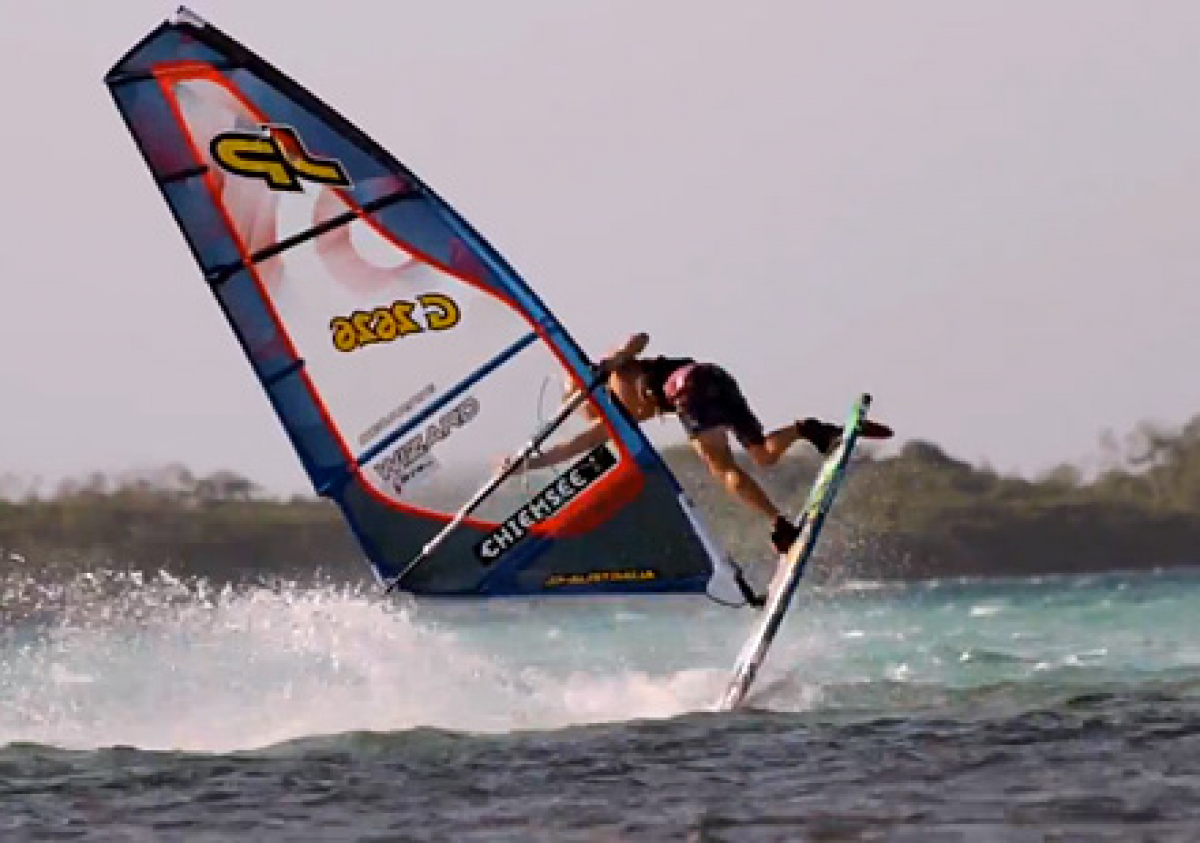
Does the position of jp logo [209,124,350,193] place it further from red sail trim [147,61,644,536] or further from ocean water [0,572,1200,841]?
ocean water [0,572,1200,841]

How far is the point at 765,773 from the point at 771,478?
11.9 ft

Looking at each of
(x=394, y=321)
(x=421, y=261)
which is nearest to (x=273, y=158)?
(x=421, y=261)

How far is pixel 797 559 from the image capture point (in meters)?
11.5

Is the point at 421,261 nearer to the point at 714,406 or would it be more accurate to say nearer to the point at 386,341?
the point at 386,341

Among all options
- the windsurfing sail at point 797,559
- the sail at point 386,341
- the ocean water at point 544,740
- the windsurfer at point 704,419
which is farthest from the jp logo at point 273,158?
the windsurfing sail at point 797,559

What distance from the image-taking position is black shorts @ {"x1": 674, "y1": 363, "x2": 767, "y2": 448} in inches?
451

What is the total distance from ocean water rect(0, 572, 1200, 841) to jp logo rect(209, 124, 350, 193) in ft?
7.28

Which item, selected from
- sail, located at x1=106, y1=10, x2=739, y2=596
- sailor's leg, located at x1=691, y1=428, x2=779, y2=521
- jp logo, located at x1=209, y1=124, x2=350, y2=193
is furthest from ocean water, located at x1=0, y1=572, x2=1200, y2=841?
jp logo, located at x1=209, y1=124, x2=350, y2=193

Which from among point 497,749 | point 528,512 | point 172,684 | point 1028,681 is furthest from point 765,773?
point 172,684

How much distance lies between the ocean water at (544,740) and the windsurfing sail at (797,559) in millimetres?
185

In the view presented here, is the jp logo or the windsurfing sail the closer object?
the jp logo

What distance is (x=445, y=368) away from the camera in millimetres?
11312

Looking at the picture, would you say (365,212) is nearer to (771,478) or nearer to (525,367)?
(525,367)

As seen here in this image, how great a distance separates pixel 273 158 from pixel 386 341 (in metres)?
1.00
